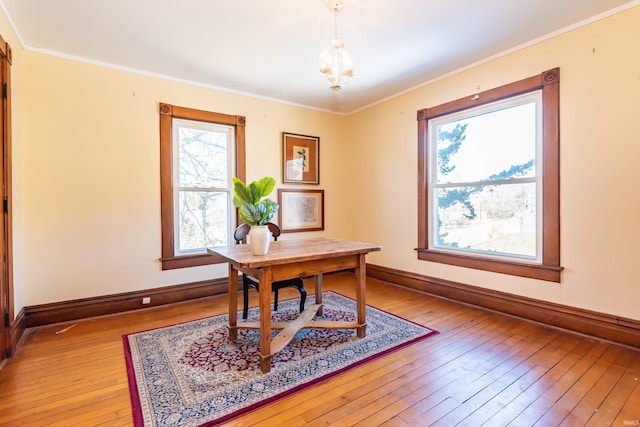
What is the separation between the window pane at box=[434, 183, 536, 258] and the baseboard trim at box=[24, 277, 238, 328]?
9.43 feet

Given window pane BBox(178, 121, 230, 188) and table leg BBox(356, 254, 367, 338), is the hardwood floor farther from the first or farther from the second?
window pane BBox(178, 121, 230, 188)

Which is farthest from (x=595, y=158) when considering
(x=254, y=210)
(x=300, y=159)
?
(x=300, y=159)

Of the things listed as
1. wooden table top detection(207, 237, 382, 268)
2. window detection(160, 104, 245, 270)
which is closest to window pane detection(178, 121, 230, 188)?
window detection(160, 104, 245, 270)

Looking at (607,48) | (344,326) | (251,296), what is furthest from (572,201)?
(251,296)

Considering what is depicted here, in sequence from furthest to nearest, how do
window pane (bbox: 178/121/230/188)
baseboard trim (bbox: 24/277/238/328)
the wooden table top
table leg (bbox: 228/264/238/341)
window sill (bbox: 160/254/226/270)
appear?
window pane (bbox: 178/121/230/188), window sill (bbox: 160/254/226/270), baseboard trim (bbox: 24/277/238/328), table leg (bbox: 228/264/238/341), the wooden table top

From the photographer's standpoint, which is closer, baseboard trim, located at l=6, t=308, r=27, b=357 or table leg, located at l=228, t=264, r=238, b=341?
baseboard trim, located at l=6, t=308, r=27, b=357

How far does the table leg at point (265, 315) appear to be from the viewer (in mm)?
2006

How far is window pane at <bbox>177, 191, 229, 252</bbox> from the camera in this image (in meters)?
3.67

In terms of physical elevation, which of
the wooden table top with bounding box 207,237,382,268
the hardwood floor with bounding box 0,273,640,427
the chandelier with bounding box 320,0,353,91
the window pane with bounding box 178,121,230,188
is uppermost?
the chandelier with bounding box 320,0,353,91

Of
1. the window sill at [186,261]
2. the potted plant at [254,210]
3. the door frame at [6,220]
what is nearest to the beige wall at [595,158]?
the potted plant at [254,210]

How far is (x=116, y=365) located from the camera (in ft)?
7.08

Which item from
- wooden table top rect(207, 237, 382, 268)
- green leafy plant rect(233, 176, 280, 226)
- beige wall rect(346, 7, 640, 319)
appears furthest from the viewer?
beige wall rect(346, 7, 640, 319)

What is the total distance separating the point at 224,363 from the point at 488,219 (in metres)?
2.90

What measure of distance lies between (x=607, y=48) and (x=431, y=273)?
262 cm
